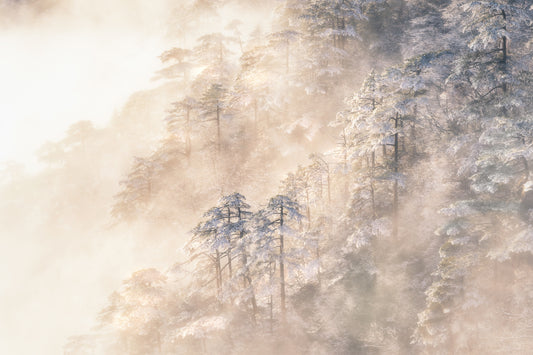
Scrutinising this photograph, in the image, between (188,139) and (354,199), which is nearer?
(354,199)

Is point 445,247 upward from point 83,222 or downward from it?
downward

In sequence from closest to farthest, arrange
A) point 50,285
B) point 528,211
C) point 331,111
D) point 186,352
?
point 528,211 → point 186,352 → point 331,111 → point 50,285

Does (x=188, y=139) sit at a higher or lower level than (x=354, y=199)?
higher

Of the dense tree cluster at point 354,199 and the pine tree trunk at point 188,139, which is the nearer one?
the dense tree cluster at point 354,199

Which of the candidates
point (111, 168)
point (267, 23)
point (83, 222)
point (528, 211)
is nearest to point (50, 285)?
point (83, 222)

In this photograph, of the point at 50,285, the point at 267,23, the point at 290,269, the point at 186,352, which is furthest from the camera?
the point at 267,23

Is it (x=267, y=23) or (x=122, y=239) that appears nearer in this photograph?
(x=122, y=239)

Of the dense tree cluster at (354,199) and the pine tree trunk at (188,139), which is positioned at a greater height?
the pine tree trunk at (188,139)

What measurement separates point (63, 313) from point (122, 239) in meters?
10.5

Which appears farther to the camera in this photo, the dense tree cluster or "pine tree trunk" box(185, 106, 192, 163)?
"pine tree trunk" box(185, 106, 192, 163)

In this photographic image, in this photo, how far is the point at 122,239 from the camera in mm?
38844

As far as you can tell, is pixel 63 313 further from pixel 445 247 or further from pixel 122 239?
pixel 445 247

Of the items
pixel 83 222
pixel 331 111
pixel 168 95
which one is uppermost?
pixel 168 95

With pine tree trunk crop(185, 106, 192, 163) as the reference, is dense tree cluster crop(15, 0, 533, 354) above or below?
below
